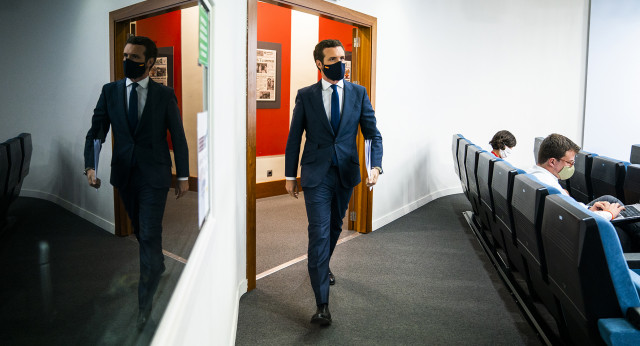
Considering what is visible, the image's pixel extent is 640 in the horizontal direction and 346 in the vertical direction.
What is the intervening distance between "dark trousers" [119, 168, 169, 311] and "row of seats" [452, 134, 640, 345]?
162cm

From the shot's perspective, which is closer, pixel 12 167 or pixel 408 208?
pixel 12 167

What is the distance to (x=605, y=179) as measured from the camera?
4.35 metres

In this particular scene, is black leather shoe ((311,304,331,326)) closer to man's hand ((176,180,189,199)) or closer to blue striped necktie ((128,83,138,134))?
man's hand ((176,180,189,199))

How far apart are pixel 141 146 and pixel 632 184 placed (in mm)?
4214

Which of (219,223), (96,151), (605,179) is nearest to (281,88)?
(605,179)

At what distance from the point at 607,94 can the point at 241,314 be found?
834 cm

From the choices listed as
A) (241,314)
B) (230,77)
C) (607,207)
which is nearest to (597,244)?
(607,207)

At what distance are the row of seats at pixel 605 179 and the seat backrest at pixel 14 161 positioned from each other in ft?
14.3

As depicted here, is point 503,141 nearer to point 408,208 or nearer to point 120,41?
point 408,208

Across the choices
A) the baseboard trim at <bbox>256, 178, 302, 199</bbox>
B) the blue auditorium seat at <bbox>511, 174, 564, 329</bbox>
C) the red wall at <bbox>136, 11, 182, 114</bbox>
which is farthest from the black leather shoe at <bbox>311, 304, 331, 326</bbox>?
the baseboard trim at <bbox>256, 178, 302, 199</bbox>

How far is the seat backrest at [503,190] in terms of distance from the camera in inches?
126

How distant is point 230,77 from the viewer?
263 cm

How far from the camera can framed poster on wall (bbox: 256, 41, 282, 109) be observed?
712 centimetres

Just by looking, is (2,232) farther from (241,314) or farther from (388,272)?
(388,272)
